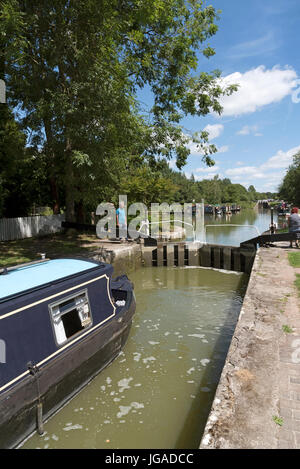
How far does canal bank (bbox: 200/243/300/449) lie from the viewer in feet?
10.3

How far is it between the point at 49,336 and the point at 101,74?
352 inches

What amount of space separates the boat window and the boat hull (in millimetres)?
216

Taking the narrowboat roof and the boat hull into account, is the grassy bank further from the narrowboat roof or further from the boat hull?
the boat hull

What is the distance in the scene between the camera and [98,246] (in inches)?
563

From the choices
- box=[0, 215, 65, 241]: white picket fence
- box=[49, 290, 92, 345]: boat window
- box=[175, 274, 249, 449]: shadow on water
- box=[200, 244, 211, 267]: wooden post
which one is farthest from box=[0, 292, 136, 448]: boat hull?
box=[0, 215, 65, 241]: white picket fence

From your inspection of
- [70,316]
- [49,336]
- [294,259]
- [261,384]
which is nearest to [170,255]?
[294,259]

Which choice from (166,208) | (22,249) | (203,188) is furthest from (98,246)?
(203,188)

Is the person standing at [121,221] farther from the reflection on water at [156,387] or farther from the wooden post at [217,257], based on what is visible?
the reflection on water at [156,387]

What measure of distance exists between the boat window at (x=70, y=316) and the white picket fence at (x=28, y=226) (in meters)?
12.1

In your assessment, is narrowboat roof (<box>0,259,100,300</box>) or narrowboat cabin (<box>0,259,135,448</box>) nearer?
narrowboat cabin (<box>0,259,135,448</box>)

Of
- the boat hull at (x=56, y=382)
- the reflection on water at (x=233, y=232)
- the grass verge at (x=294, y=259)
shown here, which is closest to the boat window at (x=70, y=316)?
the boat hull at (x=56, y=382)

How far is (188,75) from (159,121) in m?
2.42

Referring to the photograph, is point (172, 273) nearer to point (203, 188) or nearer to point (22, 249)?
point (22, 249)
